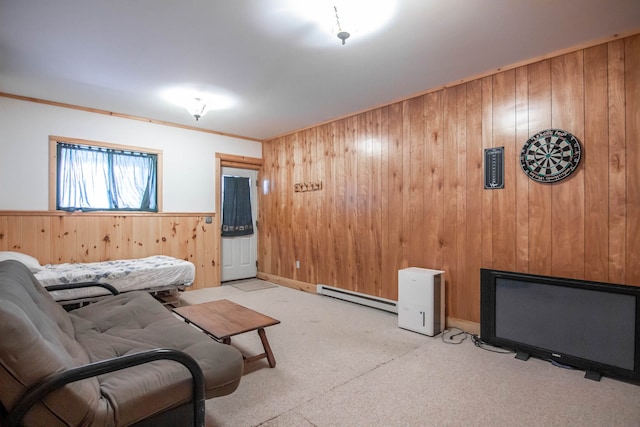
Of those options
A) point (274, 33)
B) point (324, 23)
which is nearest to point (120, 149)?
point (274, 33)

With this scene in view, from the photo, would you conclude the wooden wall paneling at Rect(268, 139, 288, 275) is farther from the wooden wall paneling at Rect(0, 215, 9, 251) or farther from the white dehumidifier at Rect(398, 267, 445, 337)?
the wooden wall paneling at Rect(0, 215, 9, 251)

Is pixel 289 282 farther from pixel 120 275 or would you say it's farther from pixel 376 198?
pixel 120 275

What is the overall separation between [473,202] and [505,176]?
1.17 ft

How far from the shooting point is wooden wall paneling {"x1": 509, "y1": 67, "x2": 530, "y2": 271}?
9.07ft

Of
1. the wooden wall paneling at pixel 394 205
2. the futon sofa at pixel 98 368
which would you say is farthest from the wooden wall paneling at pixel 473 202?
the futon sofa at pixel 98 368

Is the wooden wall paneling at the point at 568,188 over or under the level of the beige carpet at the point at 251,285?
over

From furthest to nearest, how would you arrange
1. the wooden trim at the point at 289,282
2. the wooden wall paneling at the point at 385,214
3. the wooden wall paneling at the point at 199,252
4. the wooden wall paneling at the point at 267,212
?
the wooden wall paneling at the point at 267,212 < the wooden wall paneling at the point at 199,252 < the wooden trim at the point at 289,282 < the wooden wall paneling at the point at 385,214

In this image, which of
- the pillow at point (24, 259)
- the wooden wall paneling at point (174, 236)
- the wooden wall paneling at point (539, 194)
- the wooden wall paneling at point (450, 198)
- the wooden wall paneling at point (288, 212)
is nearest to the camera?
the wooden wall paneling at point (539, 194)

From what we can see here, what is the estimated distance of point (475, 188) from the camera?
10.1 ft

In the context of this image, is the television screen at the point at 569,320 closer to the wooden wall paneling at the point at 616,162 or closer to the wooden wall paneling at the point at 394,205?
the wooden wall paneling at the point at 616,162

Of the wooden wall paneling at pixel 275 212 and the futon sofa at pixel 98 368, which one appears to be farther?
the wooden wall paneling at pixel 275 212

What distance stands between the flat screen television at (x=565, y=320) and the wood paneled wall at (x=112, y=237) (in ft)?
12.8

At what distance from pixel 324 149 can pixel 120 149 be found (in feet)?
8.91

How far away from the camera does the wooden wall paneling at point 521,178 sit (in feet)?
9.07
